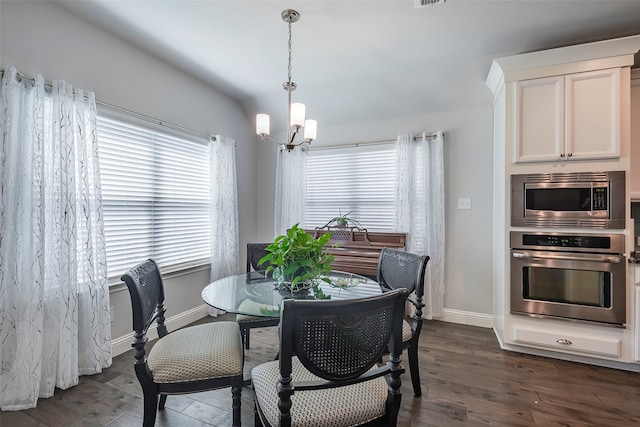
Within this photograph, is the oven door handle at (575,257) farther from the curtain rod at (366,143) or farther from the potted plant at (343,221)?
the potted plant at (343,221)

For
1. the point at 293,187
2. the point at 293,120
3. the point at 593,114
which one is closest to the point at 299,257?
the point at 293,120

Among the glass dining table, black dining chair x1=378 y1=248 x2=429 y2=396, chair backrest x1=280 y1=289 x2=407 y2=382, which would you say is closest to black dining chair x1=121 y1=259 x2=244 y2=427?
the glass dining table

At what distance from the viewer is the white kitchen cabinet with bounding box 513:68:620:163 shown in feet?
7.38

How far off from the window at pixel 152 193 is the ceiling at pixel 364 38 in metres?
0.75

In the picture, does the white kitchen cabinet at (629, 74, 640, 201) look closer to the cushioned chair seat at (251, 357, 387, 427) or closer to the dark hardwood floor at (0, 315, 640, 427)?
the dark hardwood floor at (0, 315, 640, 427)

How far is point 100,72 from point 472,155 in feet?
11.5

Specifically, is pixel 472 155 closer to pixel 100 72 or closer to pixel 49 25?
pixel 100 72

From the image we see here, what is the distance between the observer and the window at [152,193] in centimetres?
245

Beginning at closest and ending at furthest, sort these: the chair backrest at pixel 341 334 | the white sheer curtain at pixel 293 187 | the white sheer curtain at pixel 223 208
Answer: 1. the chair backrest at pixel 341 334
2. the white sheer curtain at pixel 223 208
3. the white sheer curtain at pixel 293 187

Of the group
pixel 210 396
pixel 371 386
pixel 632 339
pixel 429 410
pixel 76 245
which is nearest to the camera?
pixel 371 386

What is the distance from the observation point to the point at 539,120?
2.43 metres

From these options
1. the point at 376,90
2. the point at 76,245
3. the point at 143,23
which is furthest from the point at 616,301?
the point at 143,23

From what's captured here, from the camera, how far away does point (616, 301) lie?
222cm

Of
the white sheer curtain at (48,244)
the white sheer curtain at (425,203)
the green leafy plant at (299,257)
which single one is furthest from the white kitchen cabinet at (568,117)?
the white sheer curtain at (48,244)
